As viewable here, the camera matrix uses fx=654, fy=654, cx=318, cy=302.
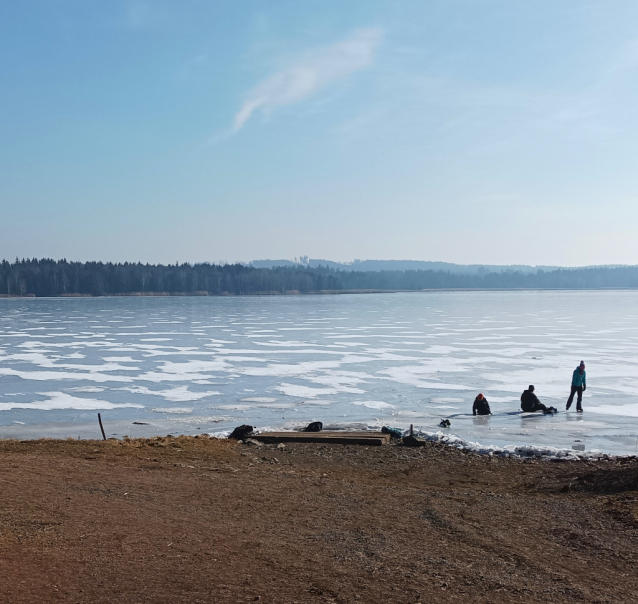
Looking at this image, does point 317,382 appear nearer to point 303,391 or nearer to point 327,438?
point 303,391

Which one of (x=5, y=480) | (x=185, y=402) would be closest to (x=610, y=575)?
(x=5, y=480)

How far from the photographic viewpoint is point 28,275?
5979 inches

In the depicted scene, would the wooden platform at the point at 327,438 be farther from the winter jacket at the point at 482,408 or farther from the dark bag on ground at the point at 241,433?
the winter jacket at the point at 482,408

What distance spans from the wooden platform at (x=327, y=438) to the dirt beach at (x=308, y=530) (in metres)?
1.70

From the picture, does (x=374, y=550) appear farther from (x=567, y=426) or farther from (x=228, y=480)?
(x=567, y=426)

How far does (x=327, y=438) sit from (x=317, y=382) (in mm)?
8045

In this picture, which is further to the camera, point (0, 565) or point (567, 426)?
point (567, 426)

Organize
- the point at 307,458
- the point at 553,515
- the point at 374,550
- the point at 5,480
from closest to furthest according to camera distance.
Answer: the point at 374,550 < the point at 553,515 < the point at 5,480 < the point at 307,458

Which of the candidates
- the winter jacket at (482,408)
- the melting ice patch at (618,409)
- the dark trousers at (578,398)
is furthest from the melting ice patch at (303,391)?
the melting ice patch at (618,409)

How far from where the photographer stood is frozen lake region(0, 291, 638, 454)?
1600cm

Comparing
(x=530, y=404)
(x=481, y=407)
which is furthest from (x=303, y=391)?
(x=530, y=404)

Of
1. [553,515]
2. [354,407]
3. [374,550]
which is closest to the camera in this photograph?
[374,550]

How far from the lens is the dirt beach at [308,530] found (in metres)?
5.95

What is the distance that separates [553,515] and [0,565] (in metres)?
6.47
